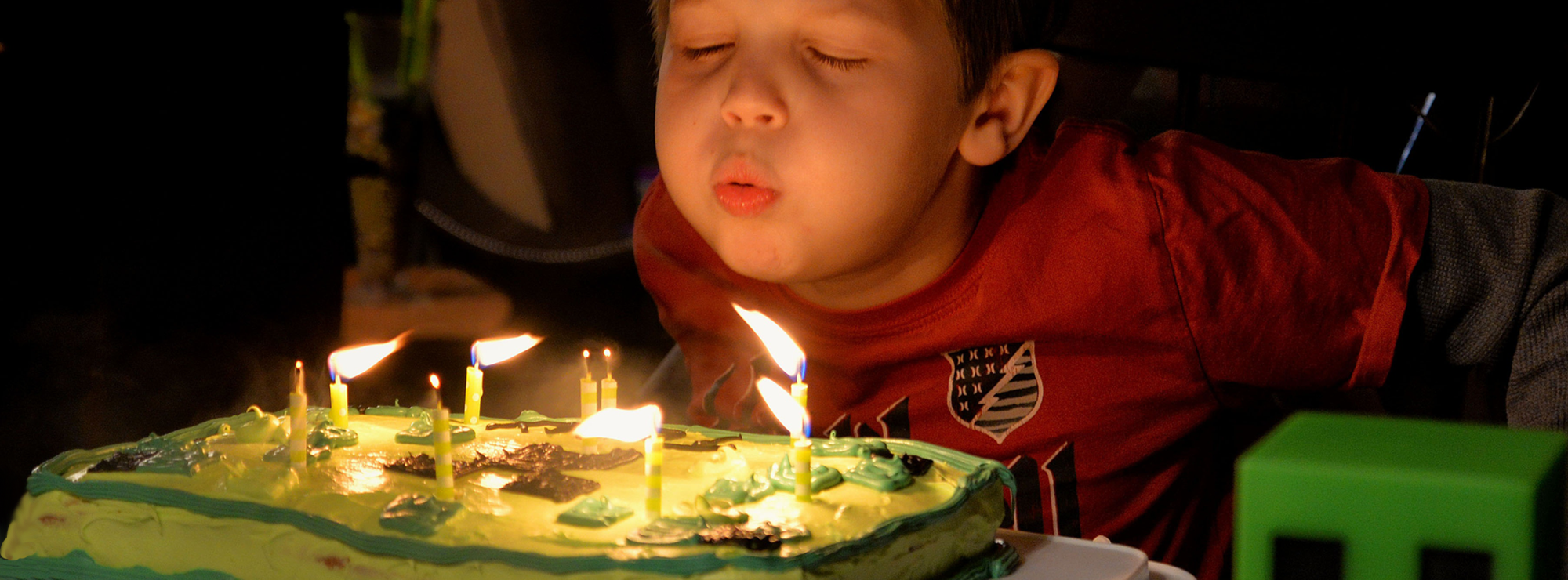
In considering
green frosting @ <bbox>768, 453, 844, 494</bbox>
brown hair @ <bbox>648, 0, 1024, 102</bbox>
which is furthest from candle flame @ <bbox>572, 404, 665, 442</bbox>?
brown hair @ <bbox>648, 0, 1024, 102</bbox>

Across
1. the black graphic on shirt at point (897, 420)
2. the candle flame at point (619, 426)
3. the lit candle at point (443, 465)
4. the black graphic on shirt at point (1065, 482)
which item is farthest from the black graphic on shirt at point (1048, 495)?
the lit candle at point (443, 465)

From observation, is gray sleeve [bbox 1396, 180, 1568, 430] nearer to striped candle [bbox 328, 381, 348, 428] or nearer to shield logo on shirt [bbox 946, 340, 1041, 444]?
shield logo on shirt [bbox 946, 340, 1041, 444]

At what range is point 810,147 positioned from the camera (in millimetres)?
1180

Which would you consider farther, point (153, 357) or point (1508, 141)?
point (1508, 141)

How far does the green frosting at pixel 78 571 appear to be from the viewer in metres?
0.92

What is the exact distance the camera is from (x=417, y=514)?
88 centimetres

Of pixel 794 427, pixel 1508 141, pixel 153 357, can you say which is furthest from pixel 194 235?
pixel 1508 141

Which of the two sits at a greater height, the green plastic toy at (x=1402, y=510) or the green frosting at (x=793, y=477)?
the green plastic toy at (x=1402, y=510)

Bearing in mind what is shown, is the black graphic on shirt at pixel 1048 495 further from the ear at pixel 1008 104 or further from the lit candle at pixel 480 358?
the lit candle at pixel 480 358

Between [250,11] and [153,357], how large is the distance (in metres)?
0.44

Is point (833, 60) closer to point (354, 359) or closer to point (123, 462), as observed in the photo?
point (354, 359)

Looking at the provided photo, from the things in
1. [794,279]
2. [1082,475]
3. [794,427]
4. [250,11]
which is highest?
[250,11]

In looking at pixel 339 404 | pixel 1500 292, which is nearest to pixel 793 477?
pixel 339 404

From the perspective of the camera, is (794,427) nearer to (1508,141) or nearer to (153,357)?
(153,357)
